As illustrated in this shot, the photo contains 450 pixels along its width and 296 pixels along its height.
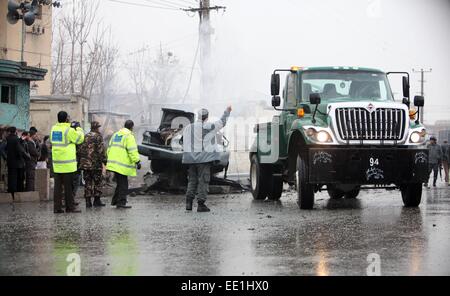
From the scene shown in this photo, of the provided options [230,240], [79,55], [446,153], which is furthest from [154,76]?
[230,240]

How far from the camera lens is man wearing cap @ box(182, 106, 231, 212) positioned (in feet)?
44.3

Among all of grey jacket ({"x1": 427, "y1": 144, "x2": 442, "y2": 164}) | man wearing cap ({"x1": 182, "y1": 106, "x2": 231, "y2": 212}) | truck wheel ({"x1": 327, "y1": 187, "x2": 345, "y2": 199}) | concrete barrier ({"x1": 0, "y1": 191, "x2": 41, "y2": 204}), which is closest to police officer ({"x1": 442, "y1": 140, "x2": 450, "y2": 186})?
grey jacket ({"x1": 427, "y1": 144, "x2": 442, "y2": 164})

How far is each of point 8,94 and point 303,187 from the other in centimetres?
1244

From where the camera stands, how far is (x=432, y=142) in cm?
2616

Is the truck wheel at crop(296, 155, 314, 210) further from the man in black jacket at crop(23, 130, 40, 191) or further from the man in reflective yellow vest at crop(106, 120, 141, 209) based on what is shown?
the man in black jacket at crop(23, 130, 40, 191)

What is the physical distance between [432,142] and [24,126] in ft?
44.3

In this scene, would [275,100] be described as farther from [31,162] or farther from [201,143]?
[31,162]

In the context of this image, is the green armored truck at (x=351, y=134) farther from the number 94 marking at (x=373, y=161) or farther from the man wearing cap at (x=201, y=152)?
the man wearing cap at (x=201, y=152)

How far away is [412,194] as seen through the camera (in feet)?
46.7

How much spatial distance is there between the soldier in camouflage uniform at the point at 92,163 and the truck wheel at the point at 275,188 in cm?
385

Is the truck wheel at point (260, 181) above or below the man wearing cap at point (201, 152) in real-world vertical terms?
below

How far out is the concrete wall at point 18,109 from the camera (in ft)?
74.7

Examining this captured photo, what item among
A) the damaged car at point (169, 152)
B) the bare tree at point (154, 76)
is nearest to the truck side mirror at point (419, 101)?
the damaged car at point (169, 152)

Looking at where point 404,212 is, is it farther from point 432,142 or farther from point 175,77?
point 175,77
